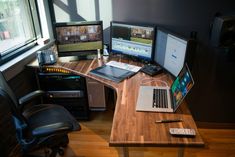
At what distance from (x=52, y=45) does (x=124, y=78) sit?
1.28 m

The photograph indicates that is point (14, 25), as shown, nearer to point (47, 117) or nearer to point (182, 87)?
point (47, 117)

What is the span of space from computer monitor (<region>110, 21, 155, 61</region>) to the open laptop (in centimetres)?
61

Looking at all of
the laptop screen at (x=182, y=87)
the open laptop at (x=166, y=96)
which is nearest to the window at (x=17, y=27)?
the open laptop at (x=166, y=96)

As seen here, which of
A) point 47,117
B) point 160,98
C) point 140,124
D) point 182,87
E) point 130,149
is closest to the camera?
point 140,124

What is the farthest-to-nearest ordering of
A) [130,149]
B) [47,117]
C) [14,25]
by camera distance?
[14,25] < [130,149] < [47,117]

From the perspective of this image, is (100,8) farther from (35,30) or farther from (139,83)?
(139,83)

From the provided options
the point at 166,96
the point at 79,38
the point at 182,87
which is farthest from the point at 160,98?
the point at 79,38

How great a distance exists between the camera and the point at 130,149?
2.12m

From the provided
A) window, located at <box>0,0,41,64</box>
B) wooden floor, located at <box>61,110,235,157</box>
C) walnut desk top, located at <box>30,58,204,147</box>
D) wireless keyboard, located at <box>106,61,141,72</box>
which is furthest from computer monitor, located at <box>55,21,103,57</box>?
wooden floor, located at <box>61,110,235,157</box>

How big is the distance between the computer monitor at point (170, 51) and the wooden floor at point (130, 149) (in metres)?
0.86

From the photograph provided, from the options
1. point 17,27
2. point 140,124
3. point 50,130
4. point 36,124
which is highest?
point 17,27

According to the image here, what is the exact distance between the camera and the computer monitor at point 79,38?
2.28 metres

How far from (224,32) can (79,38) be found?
1.46m

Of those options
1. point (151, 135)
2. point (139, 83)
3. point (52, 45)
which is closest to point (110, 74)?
point (139, 83)
